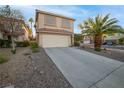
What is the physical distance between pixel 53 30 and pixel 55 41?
1695 millimetres

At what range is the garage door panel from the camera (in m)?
17.0

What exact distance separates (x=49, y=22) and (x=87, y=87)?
15.3 m

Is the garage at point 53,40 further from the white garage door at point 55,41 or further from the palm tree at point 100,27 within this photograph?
the palm tree at point 100,27

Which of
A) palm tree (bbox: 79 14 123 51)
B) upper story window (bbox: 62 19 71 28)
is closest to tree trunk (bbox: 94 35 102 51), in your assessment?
palm tree (bbox: 79 14 123 51)

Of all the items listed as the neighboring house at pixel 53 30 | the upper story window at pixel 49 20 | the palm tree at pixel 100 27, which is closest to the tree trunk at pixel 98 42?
the palm tree at pixel 100 27

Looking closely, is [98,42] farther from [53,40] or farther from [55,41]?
[53,40]

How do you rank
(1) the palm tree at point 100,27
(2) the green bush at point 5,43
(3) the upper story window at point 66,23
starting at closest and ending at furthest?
(1) the palm tree at point 100,27 < (2) the green bush at point 5,43 < (3) the upper story window at point 66,23

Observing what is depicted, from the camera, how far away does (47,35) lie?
17.2 meters

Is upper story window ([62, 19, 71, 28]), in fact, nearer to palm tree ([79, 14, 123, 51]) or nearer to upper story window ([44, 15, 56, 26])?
upper story window ([44, 15, 56, 26])

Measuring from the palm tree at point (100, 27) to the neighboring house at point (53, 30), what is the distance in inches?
196

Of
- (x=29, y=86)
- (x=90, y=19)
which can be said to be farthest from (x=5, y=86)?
(x=90, y=19)

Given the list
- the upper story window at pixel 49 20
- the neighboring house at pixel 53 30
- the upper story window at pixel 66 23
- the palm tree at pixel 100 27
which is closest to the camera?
the palm tree at pixel 100 27

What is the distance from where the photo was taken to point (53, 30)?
59.0ft

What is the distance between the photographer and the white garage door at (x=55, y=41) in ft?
55.8
